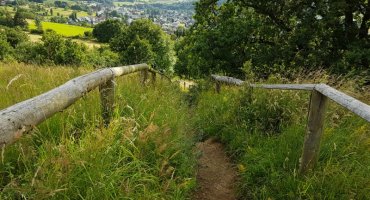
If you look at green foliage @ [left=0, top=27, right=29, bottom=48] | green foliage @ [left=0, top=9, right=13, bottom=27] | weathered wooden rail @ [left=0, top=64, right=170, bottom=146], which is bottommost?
green foliage @ [left=0, top=27, right=29, bottom=48]

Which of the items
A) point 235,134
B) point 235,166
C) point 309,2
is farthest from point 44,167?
point 309,2

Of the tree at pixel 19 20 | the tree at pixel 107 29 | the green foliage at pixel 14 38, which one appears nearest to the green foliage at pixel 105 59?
the green foliage at pixel 14 38

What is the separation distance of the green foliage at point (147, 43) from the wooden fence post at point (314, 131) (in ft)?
155

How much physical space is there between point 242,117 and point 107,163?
3.92 m

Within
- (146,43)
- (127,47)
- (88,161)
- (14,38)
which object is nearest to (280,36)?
(88,161)

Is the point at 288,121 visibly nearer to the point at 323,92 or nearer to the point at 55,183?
the point at 323,92

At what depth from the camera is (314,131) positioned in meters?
3.53

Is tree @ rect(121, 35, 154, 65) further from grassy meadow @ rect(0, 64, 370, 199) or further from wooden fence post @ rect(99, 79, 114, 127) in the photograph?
wooden fence post @ rect(99, 79, 114, 127)

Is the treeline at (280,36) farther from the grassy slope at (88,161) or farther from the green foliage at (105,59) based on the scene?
the grassy slope at (88,161)

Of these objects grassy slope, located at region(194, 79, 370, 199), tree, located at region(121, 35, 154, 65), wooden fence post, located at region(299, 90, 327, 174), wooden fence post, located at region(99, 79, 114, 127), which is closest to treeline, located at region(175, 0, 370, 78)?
grassy slope, located at region(194, 79, 370, 199)

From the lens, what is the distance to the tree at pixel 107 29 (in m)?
83.4

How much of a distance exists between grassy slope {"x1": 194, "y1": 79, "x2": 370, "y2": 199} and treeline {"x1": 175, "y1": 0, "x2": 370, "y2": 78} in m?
3.97

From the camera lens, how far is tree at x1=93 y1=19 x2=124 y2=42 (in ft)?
274

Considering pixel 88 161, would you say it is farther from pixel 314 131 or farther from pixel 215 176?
pixel 215 176
